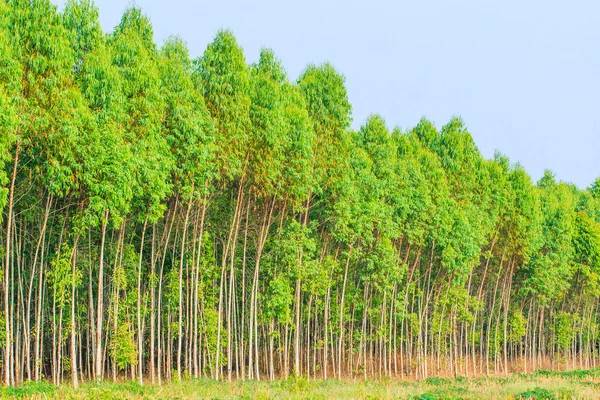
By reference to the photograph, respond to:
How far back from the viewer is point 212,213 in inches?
1316

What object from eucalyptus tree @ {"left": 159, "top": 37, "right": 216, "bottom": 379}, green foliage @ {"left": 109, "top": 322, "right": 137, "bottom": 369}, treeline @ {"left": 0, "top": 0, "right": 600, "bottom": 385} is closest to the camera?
treeline @ {"left": 0, "top": 0, "right": 600, "bottom": 385}

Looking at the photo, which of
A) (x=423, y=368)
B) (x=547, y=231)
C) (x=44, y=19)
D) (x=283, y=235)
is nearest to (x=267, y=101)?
(x=283, y=235)

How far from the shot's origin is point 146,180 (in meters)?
24.1

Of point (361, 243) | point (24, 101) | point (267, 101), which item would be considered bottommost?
point (361, 243)

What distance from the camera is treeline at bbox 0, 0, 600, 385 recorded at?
2197 centimetres

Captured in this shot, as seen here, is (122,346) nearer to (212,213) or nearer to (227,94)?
(212,213)

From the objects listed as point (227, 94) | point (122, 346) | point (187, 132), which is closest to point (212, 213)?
point (227, 94)

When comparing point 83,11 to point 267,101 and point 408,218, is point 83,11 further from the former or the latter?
point 408,218

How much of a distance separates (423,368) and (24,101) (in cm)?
3052

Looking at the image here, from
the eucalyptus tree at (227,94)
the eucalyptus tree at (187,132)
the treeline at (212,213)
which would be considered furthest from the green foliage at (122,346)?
the eucalyptus tree at (227,94)

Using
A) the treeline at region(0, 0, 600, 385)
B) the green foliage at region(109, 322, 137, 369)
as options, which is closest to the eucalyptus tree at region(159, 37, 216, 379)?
the treeline at region(0, 0, 600, 385)

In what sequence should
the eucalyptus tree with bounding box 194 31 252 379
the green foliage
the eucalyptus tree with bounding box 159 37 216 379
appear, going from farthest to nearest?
the eucalyptus tree with bounding box 194 31 252 379, the green foliage, the eucalyptus tree with bounding box 159 37 216 379

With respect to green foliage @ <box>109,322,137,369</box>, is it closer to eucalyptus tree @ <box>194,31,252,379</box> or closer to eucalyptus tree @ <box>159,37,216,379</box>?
eucalyptus tree @ <box>159,37,216,379</box>

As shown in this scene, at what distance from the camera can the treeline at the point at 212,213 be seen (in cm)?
2197
